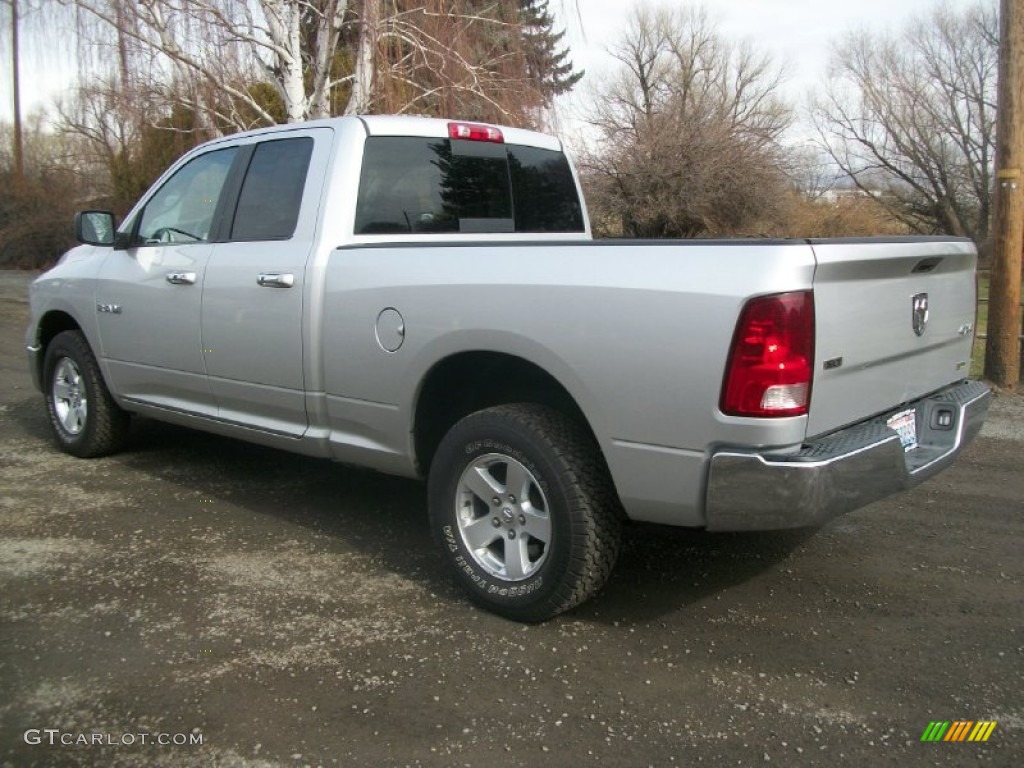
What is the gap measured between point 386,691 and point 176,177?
348 cm

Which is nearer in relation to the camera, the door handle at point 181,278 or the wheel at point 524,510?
the wheel at point 524,510

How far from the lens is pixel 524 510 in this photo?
11.1 ft

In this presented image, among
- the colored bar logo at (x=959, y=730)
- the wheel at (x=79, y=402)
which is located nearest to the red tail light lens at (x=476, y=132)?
the wheel at (x=79, y=402)

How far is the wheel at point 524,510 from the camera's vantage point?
3193mm

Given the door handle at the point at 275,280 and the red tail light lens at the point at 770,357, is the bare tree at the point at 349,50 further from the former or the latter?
the red tail light lens at the point at 770,357

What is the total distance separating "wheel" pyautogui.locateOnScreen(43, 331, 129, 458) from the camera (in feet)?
18.4

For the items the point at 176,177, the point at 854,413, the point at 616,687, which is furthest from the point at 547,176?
the point at 616,687

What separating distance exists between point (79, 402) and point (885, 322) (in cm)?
489

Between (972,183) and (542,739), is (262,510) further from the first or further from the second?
(972,183)

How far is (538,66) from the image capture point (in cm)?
1152

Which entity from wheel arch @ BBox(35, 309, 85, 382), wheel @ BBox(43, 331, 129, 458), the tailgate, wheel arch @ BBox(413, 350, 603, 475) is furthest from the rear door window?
the tailgate

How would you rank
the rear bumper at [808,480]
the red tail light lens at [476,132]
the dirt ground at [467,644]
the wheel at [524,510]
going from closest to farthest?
the dirt ground at [467,644]
the rear bumper at [808,480]
the wheel at [524,510]
the red tail light lens at [476,132]

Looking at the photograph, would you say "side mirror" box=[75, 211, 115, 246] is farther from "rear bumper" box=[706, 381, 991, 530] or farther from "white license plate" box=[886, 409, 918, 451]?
"white license plate" box=[886, 409, 918, 451]

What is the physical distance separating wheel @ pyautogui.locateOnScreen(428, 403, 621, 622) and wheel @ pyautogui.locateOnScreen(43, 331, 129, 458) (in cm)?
296
